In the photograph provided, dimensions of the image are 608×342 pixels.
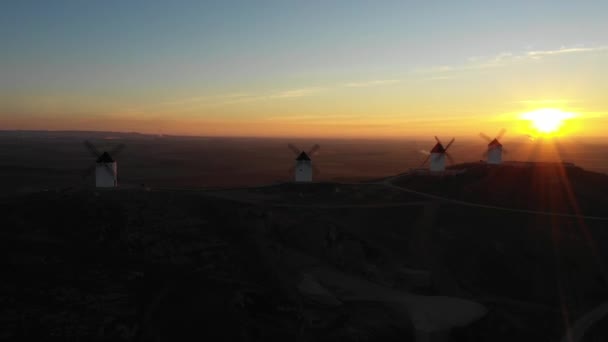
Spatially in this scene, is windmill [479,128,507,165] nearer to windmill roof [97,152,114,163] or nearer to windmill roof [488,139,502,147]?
windmill roof [488,139,502,147]

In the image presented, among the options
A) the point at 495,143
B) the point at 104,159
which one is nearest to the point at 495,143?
the point at 495,143

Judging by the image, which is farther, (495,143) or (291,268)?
(495,143)

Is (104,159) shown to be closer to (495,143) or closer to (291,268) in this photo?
(291,268)

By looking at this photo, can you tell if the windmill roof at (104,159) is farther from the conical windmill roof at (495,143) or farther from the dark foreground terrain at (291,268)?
the conical windmill roof at (495,143)

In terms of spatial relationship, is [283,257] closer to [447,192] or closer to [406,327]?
[406,327]

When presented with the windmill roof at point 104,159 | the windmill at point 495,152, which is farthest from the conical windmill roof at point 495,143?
the windmill roof at point 104,159

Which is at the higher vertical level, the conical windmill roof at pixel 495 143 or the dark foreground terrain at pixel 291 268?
the conical windmill roof at pixel 495 143

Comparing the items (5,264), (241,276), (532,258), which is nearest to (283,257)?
(241,276)

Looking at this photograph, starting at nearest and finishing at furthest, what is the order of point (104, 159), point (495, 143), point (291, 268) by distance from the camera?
1. point (291, 268)
2. point (104, 159)
3. point (495, 143)
